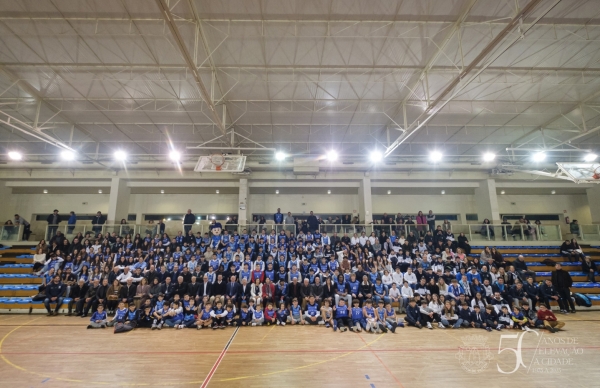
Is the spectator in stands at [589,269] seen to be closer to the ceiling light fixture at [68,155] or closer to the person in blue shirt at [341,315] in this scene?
the person in blue shirt at [341,315]

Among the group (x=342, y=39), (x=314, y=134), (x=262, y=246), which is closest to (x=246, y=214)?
(x=262, y=246)

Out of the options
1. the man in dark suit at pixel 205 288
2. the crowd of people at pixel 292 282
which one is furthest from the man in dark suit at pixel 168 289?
the man in dark suit at pixel 205 288

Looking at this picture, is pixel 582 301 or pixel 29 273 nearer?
pixel 582 301

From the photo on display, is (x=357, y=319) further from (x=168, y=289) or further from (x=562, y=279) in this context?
(x=562, y=279)

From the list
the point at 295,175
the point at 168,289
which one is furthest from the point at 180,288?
the point at 295,175

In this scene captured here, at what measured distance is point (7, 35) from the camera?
8.99 meters

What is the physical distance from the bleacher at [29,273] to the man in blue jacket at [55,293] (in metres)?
0.24

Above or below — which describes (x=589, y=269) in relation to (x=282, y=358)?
above

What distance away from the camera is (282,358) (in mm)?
6289

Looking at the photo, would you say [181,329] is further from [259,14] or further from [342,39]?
[342,39]

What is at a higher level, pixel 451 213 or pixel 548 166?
pixel 548 166

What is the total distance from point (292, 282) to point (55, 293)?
9.08 m

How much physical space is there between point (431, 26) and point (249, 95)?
23.8ft

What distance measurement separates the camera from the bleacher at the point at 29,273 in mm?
11031
